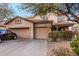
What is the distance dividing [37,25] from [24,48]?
0.34 metres

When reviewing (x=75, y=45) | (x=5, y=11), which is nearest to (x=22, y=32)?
(x=5, y=11)

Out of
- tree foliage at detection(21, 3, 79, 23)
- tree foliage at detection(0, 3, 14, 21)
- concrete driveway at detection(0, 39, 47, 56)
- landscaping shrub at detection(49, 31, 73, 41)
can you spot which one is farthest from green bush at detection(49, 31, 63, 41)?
tree foliage at detection(0, 3, 14, 21)

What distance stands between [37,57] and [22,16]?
56cm

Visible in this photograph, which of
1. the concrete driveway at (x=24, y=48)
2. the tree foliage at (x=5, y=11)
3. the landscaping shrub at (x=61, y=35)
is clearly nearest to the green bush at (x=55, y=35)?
the landscaping shrub at (x=61, y=35)

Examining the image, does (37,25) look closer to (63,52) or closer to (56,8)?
(56,8)

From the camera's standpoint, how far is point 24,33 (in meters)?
2.39

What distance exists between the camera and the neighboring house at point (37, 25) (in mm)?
2355

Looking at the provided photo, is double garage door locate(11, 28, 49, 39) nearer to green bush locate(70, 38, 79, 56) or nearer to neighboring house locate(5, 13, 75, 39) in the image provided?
neighboring house locate(5, 13, 75, 39)

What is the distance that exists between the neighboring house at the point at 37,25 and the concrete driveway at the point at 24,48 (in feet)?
0.30

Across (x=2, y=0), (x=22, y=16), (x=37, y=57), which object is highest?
(x=2, y=0)

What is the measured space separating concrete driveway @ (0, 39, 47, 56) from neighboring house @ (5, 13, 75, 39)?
0.09 metres

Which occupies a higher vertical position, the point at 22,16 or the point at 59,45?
the point at 22,16

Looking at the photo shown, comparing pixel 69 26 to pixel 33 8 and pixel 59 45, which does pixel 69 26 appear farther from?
pixel 33 8

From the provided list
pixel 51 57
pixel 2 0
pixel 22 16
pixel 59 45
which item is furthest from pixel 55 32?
pixel 2 0
